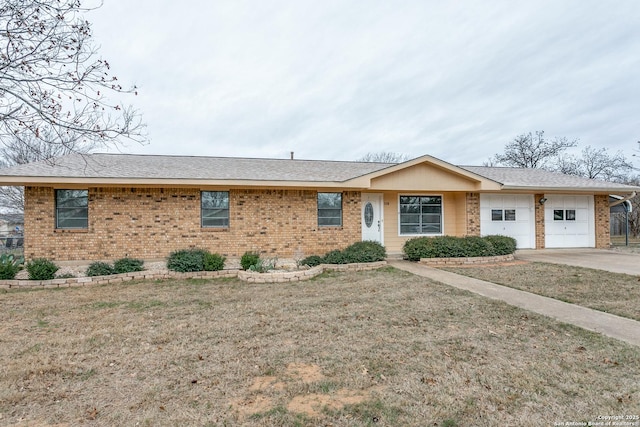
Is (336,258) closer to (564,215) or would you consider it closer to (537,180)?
(537,180)

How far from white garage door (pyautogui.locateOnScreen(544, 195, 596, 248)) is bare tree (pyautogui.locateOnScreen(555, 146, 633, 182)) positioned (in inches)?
616

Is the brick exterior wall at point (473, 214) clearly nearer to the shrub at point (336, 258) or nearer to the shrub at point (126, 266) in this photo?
the shrub at point (336, 258)

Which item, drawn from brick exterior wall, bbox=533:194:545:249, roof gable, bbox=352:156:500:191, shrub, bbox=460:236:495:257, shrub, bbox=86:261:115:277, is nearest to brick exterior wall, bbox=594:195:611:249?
brick exterior wall, bbox=533:194:545:249

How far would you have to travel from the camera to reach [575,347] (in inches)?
151

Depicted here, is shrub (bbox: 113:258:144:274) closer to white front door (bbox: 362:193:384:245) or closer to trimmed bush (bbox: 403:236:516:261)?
white front door (bbox: 362:193:384:245)

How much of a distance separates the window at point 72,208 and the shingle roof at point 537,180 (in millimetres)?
13549

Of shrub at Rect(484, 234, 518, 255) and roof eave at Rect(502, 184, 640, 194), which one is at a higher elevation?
roof eave at Rect(502, 184, 640, 194)

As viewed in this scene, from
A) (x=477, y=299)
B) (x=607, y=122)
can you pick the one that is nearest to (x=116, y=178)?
(x=477, y=299)

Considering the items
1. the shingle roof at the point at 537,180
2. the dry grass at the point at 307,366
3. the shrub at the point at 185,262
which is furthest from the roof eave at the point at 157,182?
the shingle roof at the point at 537,180

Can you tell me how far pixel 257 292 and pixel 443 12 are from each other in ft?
31.6

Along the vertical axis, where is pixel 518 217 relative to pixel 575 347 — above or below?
above

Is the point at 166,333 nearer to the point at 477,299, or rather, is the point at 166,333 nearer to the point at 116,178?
the point at 477,299

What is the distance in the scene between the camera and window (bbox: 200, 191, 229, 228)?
11.0m

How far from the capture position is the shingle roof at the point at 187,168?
31.9 ft
